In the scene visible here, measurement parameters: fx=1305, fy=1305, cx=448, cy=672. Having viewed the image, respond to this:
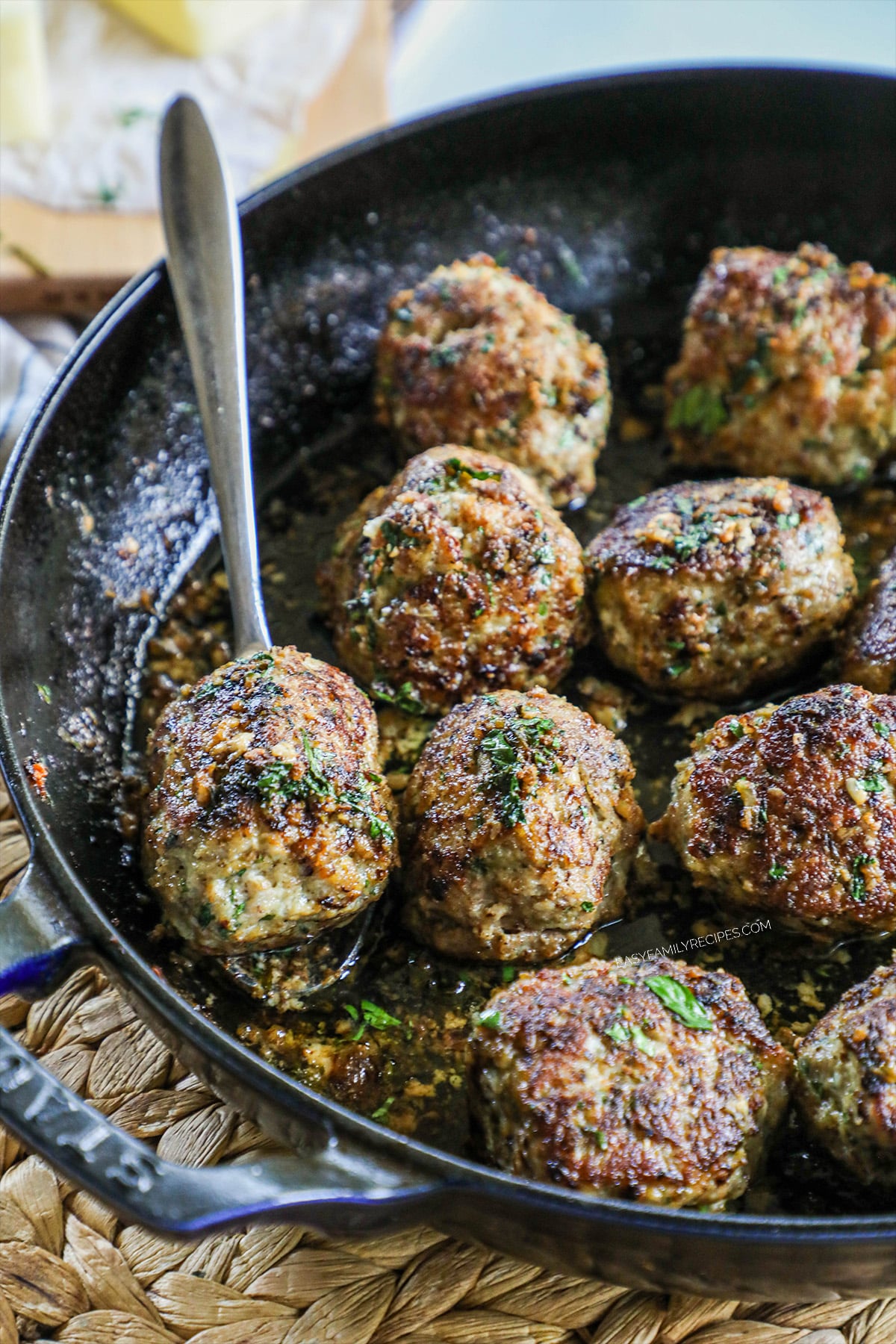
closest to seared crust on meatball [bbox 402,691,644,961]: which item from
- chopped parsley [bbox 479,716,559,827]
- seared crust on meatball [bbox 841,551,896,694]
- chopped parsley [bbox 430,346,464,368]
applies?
chopped parsley [bbox 479,716,559,827]

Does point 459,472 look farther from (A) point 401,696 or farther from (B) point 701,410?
(B) point 701,410

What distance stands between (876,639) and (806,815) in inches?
20.6

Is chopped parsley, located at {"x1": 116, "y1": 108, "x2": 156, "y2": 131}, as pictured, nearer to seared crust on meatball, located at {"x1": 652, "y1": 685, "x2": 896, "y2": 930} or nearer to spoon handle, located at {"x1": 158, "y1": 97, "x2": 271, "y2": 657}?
spoon handle, located at {"x1": 158, "y1": 97, "x2": 271, "y2": 657}

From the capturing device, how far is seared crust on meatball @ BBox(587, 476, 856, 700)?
259 centimetres

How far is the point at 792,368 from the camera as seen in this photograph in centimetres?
295

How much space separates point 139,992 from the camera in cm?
190

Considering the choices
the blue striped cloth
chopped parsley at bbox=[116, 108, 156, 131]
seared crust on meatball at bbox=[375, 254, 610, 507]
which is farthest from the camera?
chopped parsley at bbox=[116, 108, 156, 131]

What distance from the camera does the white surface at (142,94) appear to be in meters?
4.00

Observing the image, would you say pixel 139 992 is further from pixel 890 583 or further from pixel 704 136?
pixel 704 136

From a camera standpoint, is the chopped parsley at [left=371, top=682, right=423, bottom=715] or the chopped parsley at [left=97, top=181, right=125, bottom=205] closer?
the chopped parsley at [left=371, top=682, right=423, bottom=715]

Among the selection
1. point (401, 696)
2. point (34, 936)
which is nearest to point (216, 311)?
point (401, 696)

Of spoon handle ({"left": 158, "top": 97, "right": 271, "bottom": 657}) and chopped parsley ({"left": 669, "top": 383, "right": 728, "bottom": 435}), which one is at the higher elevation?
spoon handle ({"left": 158, "top": 97, "right": 271, "bottom": 657})

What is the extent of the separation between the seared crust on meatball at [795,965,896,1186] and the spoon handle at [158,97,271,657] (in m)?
1.32

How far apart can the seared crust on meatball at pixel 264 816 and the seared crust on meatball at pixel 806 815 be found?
1.87ft
